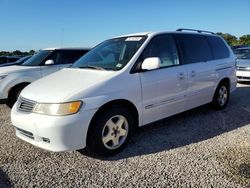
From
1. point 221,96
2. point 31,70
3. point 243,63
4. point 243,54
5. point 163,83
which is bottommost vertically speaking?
point 221,96

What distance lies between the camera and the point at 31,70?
7.11 metres

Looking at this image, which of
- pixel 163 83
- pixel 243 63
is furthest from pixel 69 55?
pixel 243 63

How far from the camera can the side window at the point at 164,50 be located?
176 inches

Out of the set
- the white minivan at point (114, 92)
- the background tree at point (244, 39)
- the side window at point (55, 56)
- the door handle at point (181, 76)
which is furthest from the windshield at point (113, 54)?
the background tree at point (244, 39)

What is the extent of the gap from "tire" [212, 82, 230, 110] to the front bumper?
3482 mm

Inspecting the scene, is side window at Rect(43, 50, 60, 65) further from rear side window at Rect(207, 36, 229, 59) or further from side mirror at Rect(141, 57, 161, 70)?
side mirror at Rect(141, 57, 161, 70)

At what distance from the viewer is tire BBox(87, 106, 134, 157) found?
3619 mm

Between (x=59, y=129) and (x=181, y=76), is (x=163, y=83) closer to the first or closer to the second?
(x=181, y=76)

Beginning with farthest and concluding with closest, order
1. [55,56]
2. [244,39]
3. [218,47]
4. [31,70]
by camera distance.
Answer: [244,39] → [55,56] → [31,70] → [218,47]

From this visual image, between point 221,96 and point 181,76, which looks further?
point 221,96

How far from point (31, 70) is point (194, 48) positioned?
4.14 metres

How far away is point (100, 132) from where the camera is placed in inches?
143

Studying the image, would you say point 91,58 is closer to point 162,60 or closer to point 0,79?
point 162,60

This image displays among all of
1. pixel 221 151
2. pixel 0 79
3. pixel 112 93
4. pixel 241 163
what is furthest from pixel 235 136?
pixel 0 79
